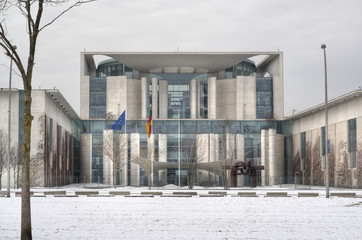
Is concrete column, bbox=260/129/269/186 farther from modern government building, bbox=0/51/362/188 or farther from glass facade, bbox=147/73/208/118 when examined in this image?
glass facade, bbox=147/73/208/118

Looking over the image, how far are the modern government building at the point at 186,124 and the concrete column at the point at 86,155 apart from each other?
16 cm

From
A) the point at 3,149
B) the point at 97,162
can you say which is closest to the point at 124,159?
the point at 97,162

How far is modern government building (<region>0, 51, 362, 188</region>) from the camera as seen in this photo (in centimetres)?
7619

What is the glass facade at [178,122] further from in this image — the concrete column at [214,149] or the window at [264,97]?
the concrete column at [214,149]

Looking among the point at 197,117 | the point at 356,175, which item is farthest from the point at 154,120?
the point at 356,175

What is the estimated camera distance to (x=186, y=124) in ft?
281

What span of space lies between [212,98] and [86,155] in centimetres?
2239

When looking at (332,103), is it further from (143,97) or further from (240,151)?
(143,97)

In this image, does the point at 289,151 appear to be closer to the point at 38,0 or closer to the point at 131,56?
the point at 131,56

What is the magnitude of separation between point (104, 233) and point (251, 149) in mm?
70913

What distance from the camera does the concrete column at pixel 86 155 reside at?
281ft

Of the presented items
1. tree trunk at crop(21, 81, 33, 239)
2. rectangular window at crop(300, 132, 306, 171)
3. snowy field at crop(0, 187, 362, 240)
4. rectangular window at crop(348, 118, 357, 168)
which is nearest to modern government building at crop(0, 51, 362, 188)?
rectangular window at crop(300, 132, 306, 171)

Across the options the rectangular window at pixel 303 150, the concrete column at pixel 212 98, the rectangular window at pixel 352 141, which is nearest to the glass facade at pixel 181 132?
the concrete column at pixel 212 98

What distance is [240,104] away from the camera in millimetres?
89125
